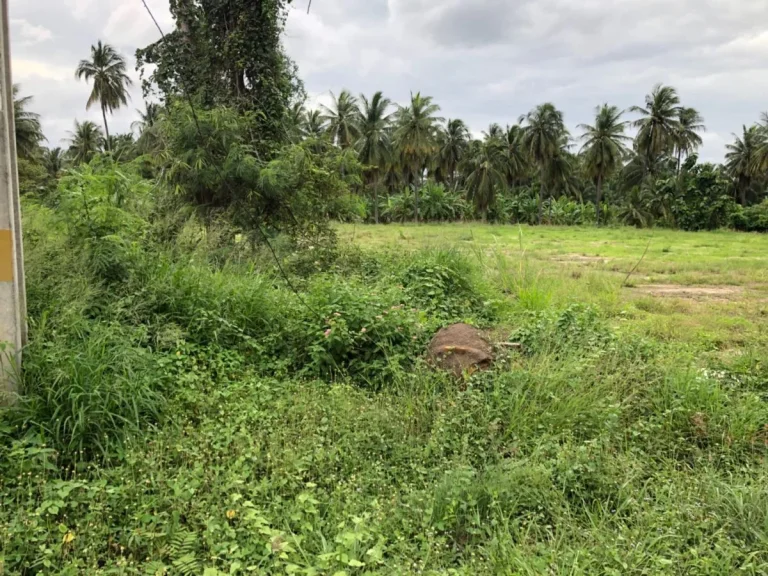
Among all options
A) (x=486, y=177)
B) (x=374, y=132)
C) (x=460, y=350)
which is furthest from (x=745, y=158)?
(x=460, y=350)

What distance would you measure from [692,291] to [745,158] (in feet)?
126

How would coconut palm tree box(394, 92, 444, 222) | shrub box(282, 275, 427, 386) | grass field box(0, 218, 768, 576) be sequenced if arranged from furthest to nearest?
coconut palm tree box(394, 92, 444, 222) → shrub box(282, 275, 427, 386) → grass field box(0, 218, 768, 576)

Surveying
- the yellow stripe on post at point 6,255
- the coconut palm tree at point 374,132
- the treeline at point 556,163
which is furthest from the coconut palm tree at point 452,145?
the yellow stripe on post at point 6,255

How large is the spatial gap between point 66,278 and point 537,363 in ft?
12.2

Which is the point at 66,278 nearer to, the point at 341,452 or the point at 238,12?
the point at 341,452

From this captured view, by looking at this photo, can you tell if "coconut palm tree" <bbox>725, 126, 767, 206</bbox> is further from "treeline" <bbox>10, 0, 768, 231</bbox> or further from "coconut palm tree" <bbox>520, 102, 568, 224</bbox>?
"coconut palm tree" <bbox>520, 102, 568, 224</bbox>

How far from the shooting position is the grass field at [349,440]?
2.31m

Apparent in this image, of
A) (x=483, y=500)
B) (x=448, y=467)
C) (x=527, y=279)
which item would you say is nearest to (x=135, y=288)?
(x=448, y=467)

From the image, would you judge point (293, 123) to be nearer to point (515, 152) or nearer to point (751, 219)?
point (751, 219)

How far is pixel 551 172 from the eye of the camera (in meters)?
42.9

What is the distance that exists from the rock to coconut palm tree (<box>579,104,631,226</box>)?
37.9 metres

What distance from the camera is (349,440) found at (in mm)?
3207

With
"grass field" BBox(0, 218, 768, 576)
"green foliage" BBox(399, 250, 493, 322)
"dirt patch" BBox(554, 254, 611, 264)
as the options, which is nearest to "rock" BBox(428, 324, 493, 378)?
"grass field" BBox(0, 218, 768, 576)

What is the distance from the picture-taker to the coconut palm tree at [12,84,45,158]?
27312 millimetres
